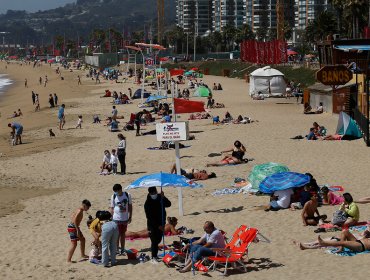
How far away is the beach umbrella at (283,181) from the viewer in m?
15.4

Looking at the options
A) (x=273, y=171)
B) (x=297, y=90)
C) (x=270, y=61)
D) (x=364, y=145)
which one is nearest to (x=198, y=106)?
(x=273, y=171)

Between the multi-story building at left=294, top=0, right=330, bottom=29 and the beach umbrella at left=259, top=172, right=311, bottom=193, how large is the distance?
6773 inches

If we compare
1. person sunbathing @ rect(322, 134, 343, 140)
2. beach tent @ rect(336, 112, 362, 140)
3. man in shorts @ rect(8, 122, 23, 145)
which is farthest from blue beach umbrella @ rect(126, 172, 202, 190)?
man in shorts @ rect(8, 122, 23, 145)

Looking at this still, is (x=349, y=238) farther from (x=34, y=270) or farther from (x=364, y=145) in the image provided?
(x=364, y=145)

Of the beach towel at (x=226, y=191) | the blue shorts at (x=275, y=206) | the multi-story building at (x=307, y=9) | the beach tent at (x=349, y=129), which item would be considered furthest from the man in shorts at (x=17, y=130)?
the multi-story building at (x=307, y=9)

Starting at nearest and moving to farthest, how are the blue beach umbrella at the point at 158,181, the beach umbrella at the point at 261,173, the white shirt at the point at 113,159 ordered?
the blue beach umbrella at the point at 158,181 → the beach umbrella at the point at 261,173 → the white shirt at the point at 113,159

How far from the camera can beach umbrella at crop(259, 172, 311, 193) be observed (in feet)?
50.4

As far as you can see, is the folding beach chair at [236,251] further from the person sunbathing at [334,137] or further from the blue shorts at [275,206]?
the person sunbathing at [334,137]

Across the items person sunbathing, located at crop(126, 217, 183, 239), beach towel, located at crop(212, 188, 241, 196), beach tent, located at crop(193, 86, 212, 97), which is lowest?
beach tent, located at crop(193, 86, 212, 97)

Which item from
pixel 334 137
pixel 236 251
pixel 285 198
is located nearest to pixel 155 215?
pixel 236 251

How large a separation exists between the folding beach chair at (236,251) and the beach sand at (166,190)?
0.67 ft

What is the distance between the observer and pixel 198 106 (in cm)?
1756

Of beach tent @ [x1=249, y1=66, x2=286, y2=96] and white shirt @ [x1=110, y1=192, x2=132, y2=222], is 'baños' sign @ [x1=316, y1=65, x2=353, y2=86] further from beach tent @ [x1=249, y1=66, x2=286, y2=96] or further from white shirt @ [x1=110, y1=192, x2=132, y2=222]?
beach tent @ [x1=249, y1=66, x2=286, y2=96]

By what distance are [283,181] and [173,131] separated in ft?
8.27
